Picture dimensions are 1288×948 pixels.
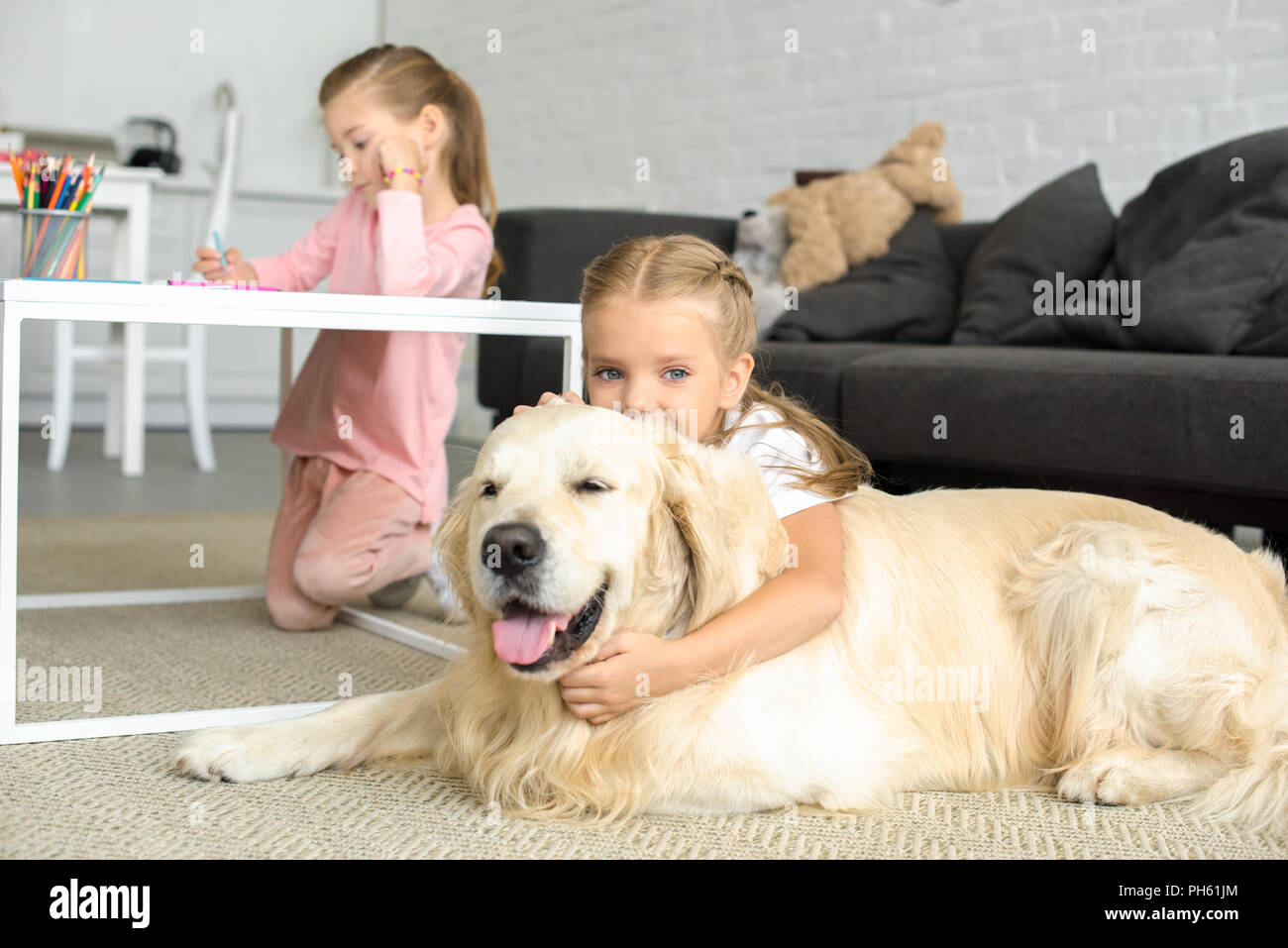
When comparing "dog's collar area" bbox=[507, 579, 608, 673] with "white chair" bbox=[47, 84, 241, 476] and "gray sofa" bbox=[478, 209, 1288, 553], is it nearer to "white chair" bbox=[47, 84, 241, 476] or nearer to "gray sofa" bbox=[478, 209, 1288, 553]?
"gray sofa" bbox=[478, 209, 1288, 553]

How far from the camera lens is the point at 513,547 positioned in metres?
1.08

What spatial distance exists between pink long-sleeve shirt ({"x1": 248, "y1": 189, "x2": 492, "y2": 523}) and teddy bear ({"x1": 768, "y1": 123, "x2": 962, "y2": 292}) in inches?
50.8

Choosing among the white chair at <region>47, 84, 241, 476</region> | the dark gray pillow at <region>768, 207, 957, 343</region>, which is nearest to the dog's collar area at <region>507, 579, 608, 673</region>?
the dark gray pillow at <region>768, 207, 957, 343</region>

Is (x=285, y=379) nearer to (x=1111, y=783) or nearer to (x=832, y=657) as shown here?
(x=832, y=657)

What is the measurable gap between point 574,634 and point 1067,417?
1.34 m

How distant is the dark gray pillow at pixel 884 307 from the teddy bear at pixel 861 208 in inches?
2.8

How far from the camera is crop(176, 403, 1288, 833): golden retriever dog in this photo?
1145 mm

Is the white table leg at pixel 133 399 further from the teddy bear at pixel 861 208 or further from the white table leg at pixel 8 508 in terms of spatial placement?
the white table leg at pixel 8 508

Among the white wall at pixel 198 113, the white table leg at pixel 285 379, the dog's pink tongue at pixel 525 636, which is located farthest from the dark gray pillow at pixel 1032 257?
the white wall at pixel 198 113

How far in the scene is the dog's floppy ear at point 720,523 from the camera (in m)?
1.20

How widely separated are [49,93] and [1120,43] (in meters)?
4.75

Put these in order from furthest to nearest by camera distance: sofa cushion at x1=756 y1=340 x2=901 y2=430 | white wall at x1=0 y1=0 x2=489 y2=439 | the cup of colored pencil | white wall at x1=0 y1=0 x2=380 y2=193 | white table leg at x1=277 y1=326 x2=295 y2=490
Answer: white wall at x1=0 y1=0 x2=380 y2=193 < white wall at x1=0 y1=0 x2=489 y2=439 < sofa cushion at x1=756 y1=340 x2=901 y2=430 < white table leg at x1=277 y1=326 x2=295 y2=490 < the cup of colored pencil

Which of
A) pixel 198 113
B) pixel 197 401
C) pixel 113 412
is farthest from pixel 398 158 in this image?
pixel 198 113
